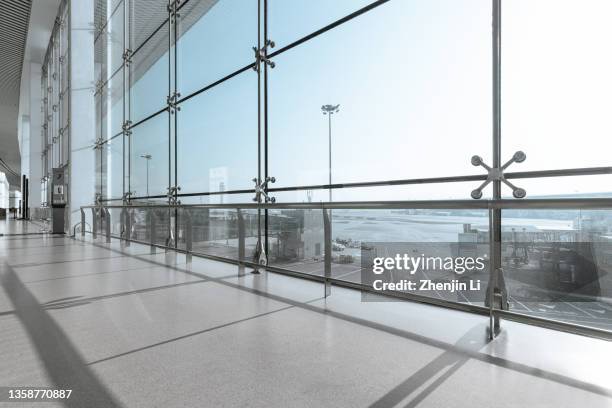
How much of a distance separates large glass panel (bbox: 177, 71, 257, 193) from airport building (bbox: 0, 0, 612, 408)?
2.1 inches

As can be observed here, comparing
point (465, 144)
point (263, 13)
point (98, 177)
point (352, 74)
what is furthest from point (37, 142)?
point (465, 144)

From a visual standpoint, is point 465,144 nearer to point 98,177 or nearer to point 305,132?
point 305,132

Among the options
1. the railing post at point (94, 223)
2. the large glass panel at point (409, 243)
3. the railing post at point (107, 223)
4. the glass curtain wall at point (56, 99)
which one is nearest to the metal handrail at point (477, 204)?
the large glass panel at point (409, 243)

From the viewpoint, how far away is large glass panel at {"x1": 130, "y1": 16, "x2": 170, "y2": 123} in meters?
7.24

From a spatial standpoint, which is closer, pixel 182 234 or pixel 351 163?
pixel 351 163

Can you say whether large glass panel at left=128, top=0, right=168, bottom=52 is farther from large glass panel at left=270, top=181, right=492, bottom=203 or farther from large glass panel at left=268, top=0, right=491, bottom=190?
large glass panel at left=270, top=181, right=492, bottom=203

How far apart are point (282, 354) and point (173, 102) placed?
5.90 metres

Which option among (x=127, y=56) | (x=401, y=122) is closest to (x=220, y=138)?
(x=401, y=122)

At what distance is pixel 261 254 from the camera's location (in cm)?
391

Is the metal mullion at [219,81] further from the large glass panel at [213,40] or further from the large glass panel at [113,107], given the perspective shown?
the large glass panel at [113,107]

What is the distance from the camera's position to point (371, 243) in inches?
107

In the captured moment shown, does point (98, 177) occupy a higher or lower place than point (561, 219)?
higher

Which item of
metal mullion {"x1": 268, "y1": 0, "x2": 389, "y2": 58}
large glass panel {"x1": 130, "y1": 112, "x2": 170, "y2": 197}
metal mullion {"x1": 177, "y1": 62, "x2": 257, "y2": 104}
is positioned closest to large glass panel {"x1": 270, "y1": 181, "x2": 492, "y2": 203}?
metal mullion {"x1": 268, "y1": 0, "x2": 389, "y2": 58}

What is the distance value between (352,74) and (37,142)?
21580 millimetres
